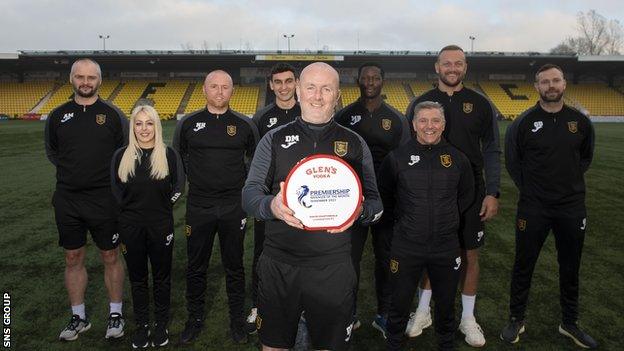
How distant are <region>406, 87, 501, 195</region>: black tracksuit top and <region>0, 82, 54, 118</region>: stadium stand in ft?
137

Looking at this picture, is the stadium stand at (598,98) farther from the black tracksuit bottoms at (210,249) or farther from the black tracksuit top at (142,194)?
the black tracksuit top at (142,194)

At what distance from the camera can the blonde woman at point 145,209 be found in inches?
136

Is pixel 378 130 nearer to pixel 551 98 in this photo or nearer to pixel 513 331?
pixel 551 98

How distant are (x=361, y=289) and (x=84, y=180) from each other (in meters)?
3.08

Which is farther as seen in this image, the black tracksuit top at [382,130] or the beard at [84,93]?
the black tracksuit top at [382,130]

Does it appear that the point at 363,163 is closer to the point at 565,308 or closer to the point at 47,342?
the point at 565,308

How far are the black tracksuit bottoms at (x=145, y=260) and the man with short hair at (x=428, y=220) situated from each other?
1911 millimetres

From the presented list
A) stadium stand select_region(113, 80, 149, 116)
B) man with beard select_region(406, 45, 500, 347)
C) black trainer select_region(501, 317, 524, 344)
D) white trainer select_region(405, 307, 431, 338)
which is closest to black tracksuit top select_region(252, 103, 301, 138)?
→ man with beard select_region(406, 45, 500, 347)

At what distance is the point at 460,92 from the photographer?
380cm

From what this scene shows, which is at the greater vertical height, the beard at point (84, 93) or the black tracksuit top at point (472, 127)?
the beard at point (84, 93)

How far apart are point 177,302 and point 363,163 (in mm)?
2998

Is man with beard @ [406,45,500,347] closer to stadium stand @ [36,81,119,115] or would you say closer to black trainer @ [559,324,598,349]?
black trainer @ [559,324,598,349]

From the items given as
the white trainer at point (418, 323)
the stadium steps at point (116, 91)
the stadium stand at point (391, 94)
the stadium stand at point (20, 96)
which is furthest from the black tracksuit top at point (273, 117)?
the stadium stand at point (20, 96)

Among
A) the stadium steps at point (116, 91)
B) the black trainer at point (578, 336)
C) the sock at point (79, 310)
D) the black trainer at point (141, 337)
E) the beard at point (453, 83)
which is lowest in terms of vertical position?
the black trainer at point (578, 336)
